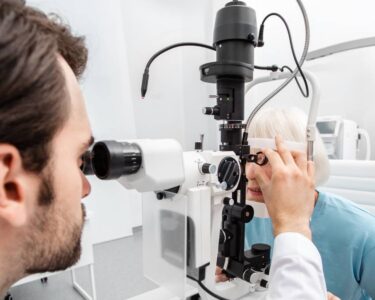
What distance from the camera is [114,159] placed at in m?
0.52

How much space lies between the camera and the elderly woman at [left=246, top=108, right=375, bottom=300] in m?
0.94

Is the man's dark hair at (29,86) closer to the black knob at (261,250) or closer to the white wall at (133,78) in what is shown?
the black knob at (261,250)

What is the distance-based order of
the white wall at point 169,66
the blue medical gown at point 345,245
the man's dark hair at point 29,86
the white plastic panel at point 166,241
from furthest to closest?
the white wall at point 169,66
the blue medical gown at point 345,245
the white plastic panel at point 166,241
the man's dark hair at point 29,86

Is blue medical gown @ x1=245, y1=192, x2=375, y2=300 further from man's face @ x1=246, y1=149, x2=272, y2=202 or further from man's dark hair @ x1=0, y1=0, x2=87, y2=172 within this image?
man's dark hair @ x1=0, y1=0, x2=87, y2=172

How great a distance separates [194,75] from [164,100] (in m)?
0.56

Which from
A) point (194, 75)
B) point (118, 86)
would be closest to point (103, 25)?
point (118, 86)

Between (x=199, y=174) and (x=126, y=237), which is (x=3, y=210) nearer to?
(x=199, y=174)

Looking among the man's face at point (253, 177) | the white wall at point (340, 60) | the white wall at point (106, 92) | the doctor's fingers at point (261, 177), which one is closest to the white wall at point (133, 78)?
the white wall at point (106, 92)

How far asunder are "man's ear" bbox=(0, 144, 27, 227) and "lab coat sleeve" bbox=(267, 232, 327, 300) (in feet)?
1.64

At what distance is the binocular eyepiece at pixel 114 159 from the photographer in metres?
0.53

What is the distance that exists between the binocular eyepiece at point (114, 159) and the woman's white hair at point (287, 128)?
643 millimetres

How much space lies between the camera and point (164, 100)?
10.8 feet

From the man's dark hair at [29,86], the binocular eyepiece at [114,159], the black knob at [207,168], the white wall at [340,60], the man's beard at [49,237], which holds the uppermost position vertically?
the white wall at [340,60]

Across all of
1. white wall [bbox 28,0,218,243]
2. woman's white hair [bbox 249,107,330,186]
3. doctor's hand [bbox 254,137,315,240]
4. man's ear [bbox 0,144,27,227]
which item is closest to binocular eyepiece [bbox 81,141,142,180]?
man's ear [bbox 0,144,27,227]
